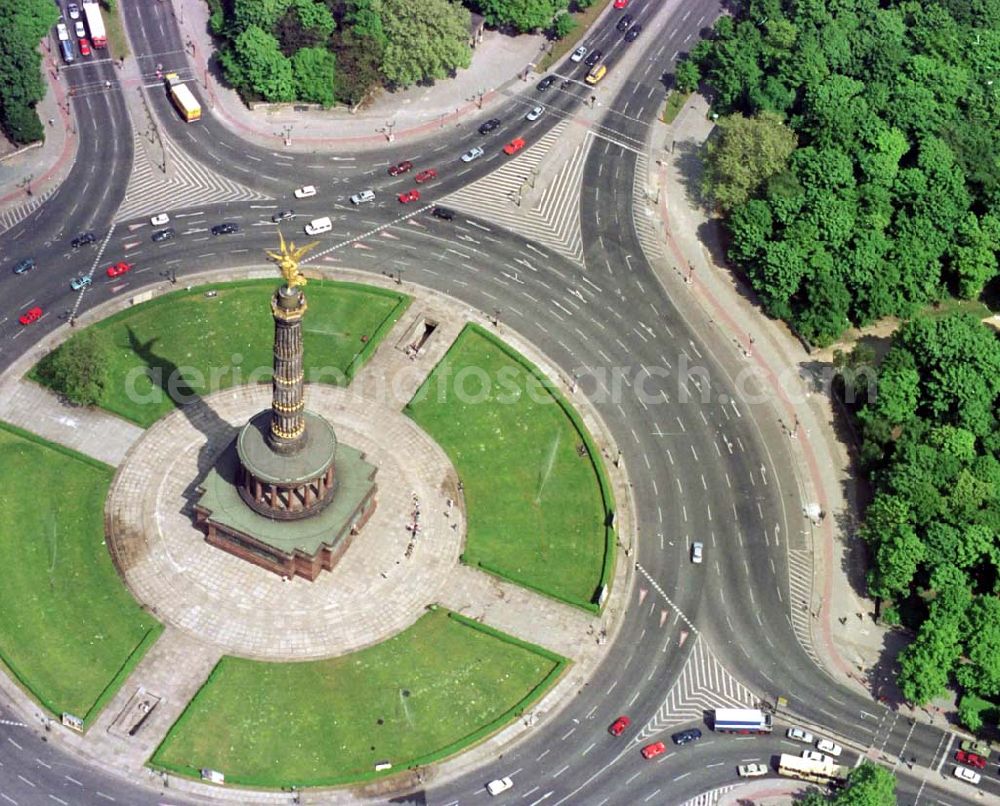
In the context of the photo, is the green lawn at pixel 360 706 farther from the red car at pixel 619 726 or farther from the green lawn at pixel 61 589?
the green lawn at pixel 61 589

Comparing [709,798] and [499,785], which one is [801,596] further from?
[499,785]

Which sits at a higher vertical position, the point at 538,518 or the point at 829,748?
the point at 538,518

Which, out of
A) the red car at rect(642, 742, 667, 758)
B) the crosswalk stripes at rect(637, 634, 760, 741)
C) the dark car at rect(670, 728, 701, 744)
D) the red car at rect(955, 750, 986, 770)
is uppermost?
the red car at rect(955, 750, 986, 770)

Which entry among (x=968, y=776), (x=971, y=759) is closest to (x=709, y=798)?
(x=968, y=776)

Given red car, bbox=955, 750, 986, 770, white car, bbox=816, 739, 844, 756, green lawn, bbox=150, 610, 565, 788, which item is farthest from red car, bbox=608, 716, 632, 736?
red car, bbox=955, 750, 986, 770

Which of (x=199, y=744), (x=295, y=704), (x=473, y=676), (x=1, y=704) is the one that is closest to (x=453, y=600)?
(x=473, y=676)

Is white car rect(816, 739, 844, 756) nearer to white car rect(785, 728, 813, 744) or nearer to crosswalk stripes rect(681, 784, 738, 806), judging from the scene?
white car rect(785, 728, 813, 744)

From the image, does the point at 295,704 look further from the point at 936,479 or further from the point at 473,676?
the point at 936,479
